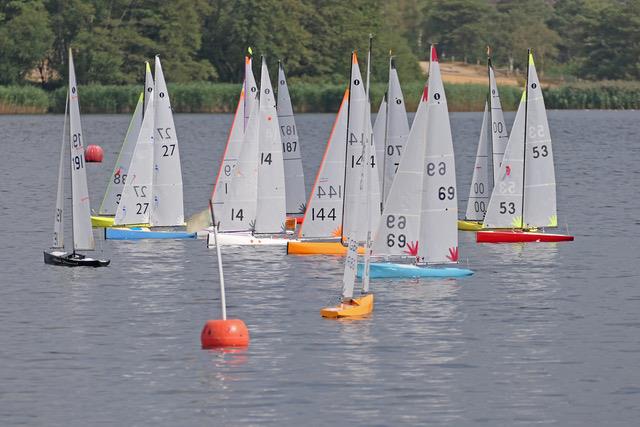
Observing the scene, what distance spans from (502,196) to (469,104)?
135365mm

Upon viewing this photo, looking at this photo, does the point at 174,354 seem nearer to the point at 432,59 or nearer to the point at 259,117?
the point at 432,59

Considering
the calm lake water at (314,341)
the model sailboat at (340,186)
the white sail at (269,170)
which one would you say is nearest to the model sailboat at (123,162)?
the calm lake water at (314,341)

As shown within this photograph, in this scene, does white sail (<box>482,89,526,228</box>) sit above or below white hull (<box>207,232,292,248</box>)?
above

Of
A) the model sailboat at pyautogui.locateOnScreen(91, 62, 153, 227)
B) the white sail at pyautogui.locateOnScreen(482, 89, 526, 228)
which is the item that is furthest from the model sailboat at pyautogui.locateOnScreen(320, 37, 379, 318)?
the model sailboat at pyautogui.locateOnScreen(91, 62, 153, 227)

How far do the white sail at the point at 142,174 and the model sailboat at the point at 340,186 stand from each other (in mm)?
7018

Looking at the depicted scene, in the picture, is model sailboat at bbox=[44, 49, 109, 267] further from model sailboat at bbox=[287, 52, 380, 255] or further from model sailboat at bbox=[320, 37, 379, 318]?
model sailboat at bbox=[320, 37, 379, 318]

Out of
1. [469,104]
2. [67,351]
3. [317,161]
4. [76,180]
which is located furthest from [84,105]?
[67,351]

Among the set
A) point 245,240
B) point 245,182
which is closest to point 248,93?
point 245,182

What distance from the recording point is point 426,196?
48281mm

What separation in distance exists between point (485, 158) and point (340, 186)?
9784 millimetres

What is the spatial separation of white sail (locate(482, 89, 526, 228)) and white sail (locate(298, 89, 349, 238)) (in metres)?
7.44

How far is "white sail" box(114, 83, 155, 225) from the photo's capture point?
2472 inches

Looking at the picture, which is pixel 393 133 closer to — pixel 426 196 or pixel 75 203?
pixel 426 196

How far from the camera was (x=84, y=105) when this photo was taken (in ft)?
638
